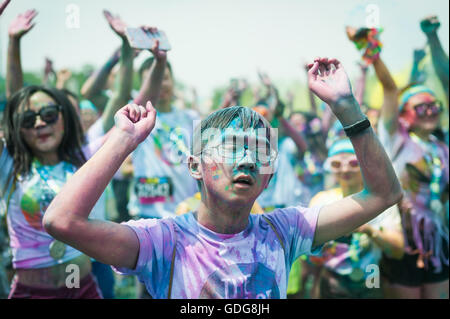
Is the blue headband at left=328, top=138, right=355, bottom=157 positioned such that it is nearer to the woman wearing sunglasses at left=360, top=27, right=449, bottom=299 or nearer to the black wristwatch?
the woman wearing sunglasses at left=360, top=27, right=449, bottom=299

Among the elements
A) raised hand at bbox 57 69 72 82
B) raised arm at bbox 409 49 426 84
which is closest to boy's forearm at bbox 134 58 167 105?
raised arm at bbox 409 49 426 84

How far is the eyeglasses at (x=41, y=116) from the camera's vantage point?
3.20 meters

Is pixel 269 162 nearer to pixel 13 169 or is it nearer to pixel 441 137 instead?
pixel 13 169

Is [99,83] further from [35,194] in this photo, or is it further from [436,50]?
[436,50]

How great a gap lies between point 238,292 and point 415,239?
8.91 ft

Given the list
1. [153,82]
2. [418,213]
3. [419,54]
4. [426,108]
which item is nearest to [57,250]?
[153,82]

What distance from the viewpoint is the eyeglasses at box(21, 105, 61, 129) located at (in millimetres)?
3195

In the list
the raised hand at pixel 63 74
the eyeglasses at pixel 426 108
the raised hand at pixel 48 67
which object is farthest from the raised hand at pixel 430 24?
the raised hand at pixel 63 74

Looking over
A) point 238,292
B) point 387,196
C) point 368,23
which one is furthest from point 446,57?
point 238,292

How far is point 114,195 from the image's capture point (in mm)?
Answer: 6156

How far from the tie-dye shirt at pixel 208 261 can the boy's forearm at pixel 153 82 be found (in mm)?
1355

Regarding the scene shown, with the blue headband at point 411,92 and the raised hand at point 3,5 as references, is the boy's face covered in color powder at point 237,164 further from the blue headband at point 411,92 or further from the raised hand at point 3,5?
the blue headband at point 411,92

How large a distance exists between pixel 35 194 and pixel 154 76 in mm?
998

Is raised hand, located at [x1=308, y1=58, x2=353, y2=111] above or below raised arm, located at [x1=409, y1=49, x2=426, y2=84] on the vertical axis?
below
